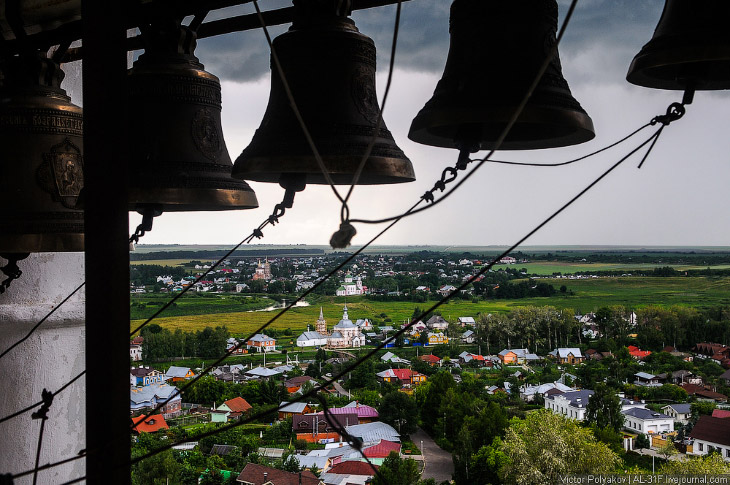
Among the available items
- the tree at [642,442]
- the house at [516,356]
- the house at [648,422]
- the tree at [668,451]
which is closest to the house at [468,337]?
the house at [516,356]

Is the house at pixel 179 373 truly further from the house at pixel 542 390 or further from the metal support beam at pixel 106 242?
the metal support beam at pixel 106 242

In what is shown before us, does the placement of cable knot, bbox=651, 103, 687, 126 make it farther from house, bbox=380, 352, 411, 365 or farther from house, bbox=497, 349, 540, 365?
house, bbox=497, 349, 540, 365

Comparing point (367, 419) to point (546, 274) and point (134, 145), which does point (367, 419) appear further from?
point (546, 274)

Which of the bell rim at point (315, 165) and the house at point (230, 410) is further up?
the bell rim at point (315, 165)

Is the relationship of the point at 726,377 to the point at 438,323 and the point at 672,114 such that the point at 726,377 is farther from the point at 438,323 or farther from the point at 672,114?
the point at 672,114

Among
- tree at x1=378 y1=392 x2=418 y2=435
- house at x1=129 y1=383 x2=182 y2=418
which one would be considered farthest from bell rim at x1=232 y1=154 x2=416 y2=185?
house at x1=129 y1=383 x2=182 y2=418

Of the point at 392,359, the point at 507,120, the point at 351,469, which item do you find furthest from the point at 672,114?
the point at 392,359

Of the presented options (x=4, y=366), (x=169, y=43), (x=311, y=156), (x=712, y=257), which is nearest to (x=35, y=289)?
(x=4, y=366)
